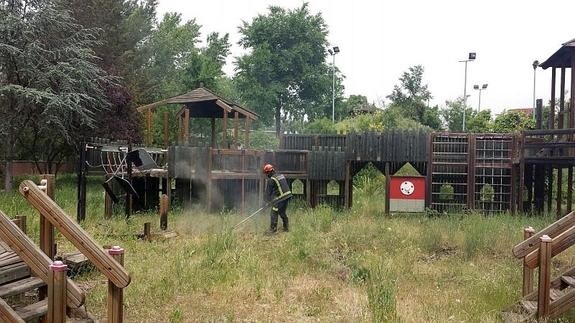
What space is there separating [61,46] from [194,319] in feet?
62.1

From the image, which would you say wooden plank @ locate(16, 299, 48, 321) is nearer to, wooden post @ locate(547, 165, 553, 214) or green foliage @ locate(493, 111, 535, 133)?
wooden post @ locate(547, 165, 553, 214)

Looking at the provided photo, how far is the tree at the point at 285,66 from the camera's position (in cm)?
5619

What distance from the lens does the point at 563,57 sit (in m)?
15.3

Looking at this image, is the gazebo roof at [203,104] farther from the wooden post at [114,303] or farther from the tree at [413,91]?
the tree at [413,91]

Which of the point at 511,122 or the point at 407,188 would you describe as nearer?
Result: the point at 407,188

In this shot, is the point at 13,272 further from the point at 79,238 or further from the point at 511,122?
the point at 511,122

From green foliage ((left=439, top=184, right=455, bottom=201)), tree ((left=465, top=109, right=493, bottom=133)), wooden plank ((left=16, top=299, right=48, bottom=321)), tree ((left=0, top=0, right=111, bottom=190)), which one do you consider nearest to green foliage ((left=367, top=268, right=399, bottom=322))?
wooden plank ((left=16, top=299, right=48, bottom=321))

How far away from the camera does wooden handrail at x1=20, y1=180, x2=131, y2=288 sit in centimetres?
465

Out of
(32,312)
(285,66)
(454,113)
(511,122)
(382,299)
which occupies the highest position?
(285,66)

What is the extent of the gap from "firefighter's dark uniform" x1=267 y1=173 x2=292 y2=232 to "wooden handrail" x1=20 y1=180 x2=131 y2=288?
7657 millimetres

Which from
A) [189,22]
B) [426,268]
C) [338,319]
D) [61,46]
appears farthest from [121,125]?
[189,22]

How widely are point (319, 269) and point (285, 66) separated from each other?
49165 millimetres

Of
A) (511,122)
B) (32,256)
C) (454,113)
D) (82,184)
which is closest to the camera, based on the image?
(32,256)

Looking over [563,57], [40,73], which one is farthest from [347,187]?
Result: [40,73]
